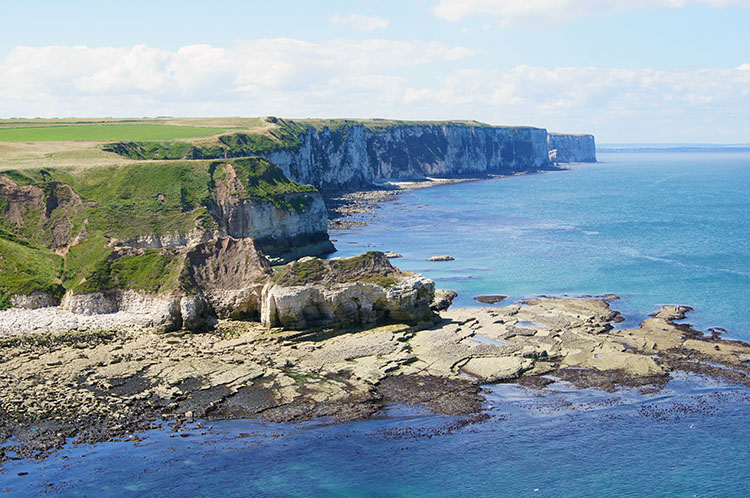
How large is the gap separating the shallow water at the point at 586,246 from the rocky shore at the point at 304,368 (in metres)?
7.79

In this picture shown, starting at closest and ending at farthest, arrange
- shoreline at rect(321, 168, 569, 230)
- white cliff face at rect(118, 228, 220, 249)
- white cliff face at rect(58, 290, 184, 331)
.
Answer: white cliff face at rect(58, 290, 184, 331)
white cliff face at rect(118, 228, 220, 249)
shoreline at rect(321, 168, 569, 230)

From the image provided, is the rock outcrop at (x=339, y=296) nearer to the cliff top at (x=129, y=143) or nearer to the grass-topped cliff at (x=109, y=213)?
the grass-topped cliff at (x=109, y=213)

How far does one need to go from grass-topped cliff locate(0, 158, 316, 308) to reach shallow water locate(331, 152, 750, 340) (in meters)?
16.3

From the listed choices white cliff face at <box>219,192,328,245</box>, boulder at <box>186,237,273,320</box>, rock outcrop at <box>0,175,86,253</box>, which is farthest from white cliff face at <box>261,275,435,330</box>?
white cliff face at <box>219,192,328,245</box>

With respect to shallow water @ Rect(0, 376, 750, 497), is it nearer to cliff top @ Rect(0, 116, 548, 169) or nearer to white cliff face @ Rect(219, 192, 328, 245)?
white cliff face @ Rect(219, 192, 328, 245)

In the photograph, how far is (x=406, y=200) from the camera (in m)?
158

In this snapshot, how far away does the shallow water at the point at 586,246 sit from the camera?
209 ft

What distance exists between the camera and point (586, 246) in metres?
90.8

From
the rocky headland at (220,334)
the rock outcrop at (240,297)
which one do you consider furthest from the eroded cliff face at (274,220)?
the rock outcrop at (240,297)

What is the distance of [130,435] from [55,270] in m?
28.3

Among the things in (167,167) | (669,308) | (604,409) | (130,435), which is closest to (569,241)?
(669,308)

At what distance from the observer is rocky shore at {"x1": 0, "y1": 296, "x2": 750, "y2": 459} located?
36188 mm

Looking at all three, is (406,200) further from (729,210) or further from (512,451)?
(512,451)

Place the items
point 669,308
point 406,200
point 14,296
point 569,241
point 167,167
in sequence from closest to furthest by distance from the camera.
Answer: point 14,296 < point 669,308 < point 167,167 < point 569,241 < point 406,200
